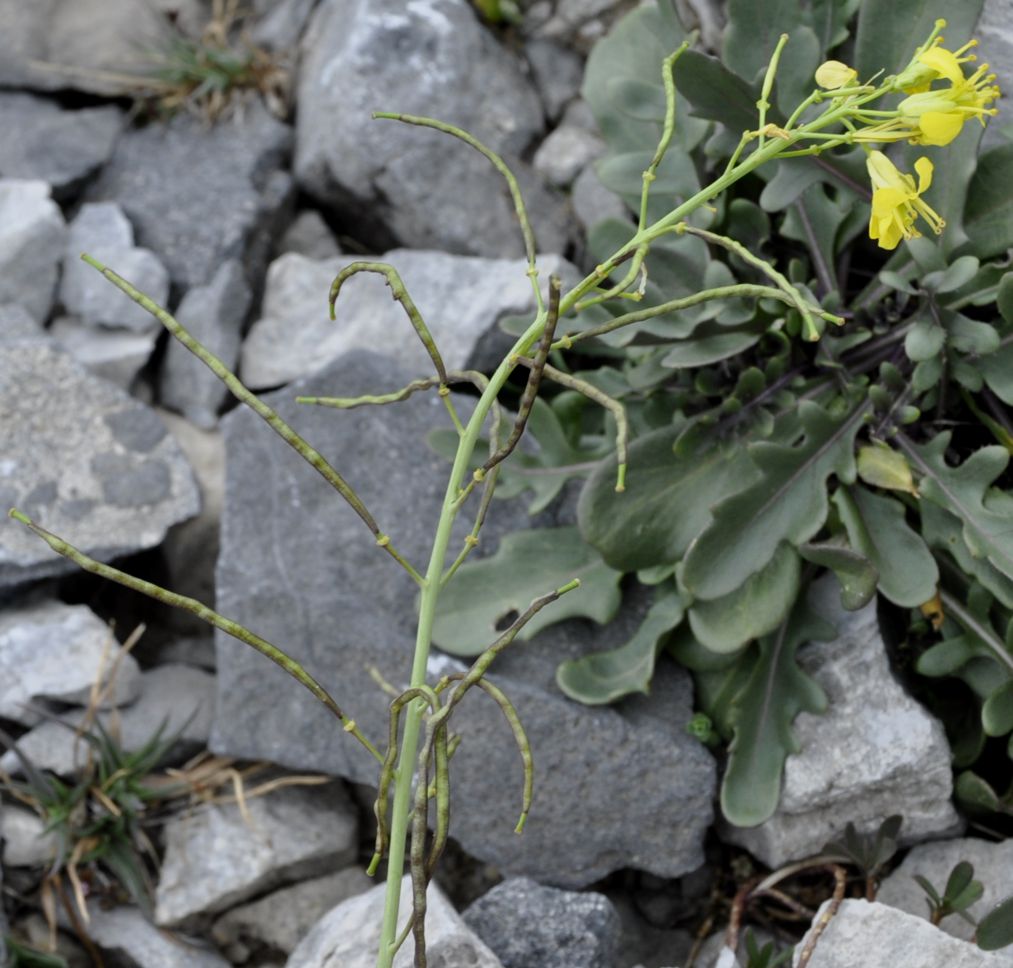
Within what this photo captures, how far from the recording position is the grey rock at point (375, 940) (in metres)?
2.14

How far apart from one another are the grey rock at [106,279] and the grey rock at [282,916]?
4.82ft

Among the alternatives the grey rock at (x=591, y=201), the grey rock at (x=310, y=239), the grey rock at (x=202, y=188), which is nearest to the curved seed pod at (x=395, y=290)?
the grey rock at (x=591, y=201)

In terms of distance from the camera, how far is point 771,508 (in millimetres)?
Answer: 2561

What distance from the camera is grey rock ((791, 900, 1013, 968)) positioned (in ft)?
7.14

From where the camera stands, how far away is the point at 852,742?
2.58 meters

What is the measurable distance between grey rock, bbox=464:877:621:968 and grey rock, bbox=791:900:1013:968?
0.33 metres

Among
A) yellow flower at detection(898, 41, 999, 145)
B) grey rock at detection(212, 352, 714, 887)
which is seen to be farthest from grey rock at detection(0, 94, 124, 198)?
yellow flower at detection(898, 41, 999, 145)

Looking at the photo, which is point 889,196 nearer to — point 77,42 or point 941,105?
point 941,105

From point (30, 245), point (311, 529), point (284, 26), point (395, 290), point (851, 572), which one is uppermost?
point (395, 290)

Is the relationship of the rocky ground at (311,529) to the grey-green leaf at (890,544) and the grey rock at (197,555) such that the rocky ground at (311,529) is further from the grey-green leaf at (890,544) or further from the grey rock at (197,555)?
the grey-green leaf at (890,544)

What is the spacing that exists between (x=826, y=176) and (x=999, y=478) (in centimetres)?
71

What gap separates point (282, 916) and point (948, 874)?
132 centimetres

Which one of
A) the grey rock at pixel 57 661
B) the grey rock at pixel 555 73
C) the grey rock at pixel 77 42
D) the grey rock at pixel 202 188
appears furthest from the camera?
the grey rock at pixel 77 42

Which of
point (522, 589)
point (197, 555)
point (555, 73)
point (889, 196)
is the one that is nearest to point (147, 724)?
point (197, 555)
